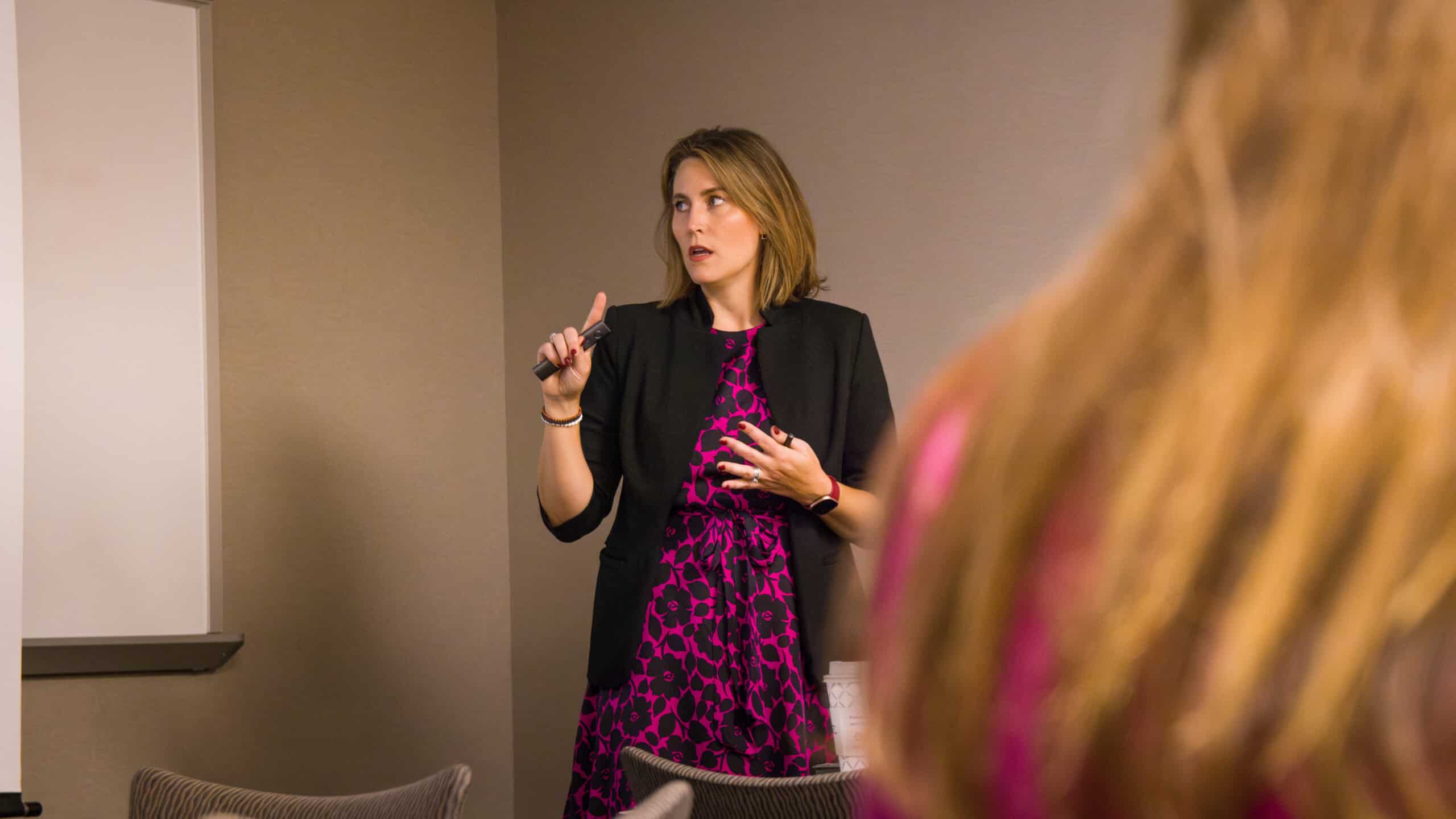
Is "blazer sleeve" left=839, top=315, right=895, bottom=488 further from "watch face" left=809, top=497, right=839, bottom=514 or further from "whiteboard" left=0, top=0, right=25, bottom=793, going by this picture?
"whiteboard" left=0, top=0, right=25, bottom=793

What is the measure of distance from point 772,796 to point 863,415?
0.88 metres

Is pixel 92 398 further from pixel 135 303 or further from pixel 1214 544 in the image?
pixel 1214 544

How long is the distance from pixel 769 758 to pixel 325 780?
2.19 m

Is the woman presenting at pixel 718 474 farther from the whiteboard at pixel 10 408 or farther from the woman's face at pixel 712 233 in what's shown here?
the whiteboard at pixel 10 408

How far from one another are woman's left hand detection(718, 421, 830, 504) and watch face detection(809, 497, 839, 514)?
0.04 ft

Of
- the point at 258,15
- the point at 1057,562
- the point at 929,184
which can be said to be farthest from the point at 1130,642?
the point at 258,15

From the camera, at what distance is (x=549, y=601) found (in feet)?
13.3

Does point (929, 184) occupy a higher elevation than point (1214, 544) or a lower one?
higher

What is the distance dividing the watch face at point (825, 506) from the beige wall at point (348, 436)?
2.19 meters

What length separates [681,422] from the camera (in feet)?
7.18

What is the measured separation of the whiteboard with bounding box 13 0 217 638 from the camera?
328 cm

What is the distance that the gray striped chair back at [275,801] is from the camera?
154 centimetres

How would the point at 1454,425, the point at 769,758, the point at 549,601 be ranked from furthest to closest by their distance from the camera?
the point at 549,601 → the point at 769,758 → the point at 1454,425

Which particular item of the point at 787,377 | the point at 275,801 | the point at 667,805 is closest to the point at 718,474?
the point at 787,377
